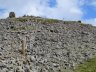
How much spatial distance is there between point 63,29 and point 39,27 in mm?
4161

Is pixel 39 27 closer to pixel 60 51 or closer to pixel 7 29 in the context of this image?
pixel 7 29

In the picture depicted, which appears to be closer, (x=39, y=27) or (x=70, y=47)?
(x=70, y=47)

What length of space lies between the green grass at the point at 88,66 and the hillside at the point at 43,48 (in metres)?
0.55

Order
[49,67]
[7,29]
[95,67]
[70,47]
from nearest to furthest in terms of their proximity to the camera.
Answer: [49,67] → [95,67] → [70,47] → [7,29]

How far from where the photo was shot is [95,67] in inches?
1564

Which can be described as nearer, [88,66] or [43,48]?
[88,66]

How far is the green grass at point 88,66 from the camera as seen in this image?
125ft

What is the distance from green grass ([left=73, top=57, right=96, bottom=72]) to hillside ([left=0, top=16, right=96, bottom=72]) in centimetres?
55

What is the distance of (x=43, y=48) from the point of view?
145ft

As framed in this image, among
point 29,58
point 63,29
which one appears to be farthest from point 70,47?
point 63,29

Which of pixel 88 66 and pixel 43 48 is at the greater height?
pixel 43 48

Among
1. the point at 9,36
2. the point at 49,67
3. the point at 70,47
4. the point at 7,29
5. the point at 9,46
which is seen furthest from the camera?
the point at 7,29

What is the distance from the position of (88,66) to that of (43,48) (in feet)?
22.1

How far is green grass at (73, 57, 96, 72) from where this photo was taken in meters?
38.2
